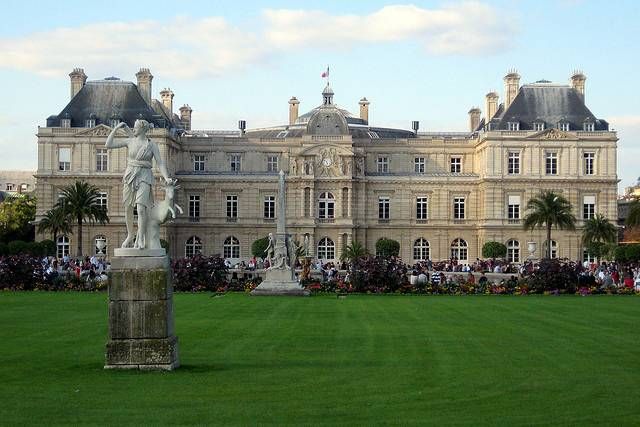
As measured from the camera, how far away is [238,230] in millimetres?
92500

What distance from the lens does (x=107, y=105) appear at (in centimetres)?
8981

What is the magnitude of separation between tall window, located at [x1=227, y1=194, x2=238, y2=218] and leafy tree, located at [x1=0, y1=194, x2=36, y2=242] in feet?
66.4

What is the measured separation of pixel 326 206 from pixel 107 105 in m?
19.8

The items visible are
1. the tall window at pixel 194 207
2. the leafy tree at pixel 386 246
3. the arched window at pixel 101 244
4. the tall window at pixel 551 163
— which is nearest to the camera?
the arched window at pixel 101 244

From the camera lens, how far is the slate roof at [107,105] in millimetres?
89281

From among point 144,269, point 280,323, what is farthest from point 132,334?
point 280,323

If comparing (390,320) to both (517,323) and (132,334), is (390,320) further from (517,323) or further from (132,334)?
(132,334)

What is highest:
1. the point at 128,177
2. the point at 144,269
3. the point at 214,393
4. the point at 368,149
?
the point at 368,149

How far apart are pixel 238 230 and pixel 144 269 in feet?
242

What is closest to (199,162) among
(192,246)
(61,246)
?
(192,246)

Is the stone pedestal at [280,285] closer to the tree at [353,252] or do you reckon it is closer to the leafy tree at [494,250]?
the tree at [353,252]

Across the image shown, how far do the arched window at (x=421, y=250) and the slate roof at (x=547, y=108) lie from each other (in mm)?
11341

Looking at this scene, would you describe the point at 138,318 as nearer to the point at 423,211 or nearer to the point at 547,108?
the point at 423,211

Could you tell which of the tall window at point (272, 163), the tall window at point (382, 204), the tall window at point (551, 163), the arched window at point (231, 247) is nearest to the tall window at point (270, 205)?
the tall window at point (272, 163)
